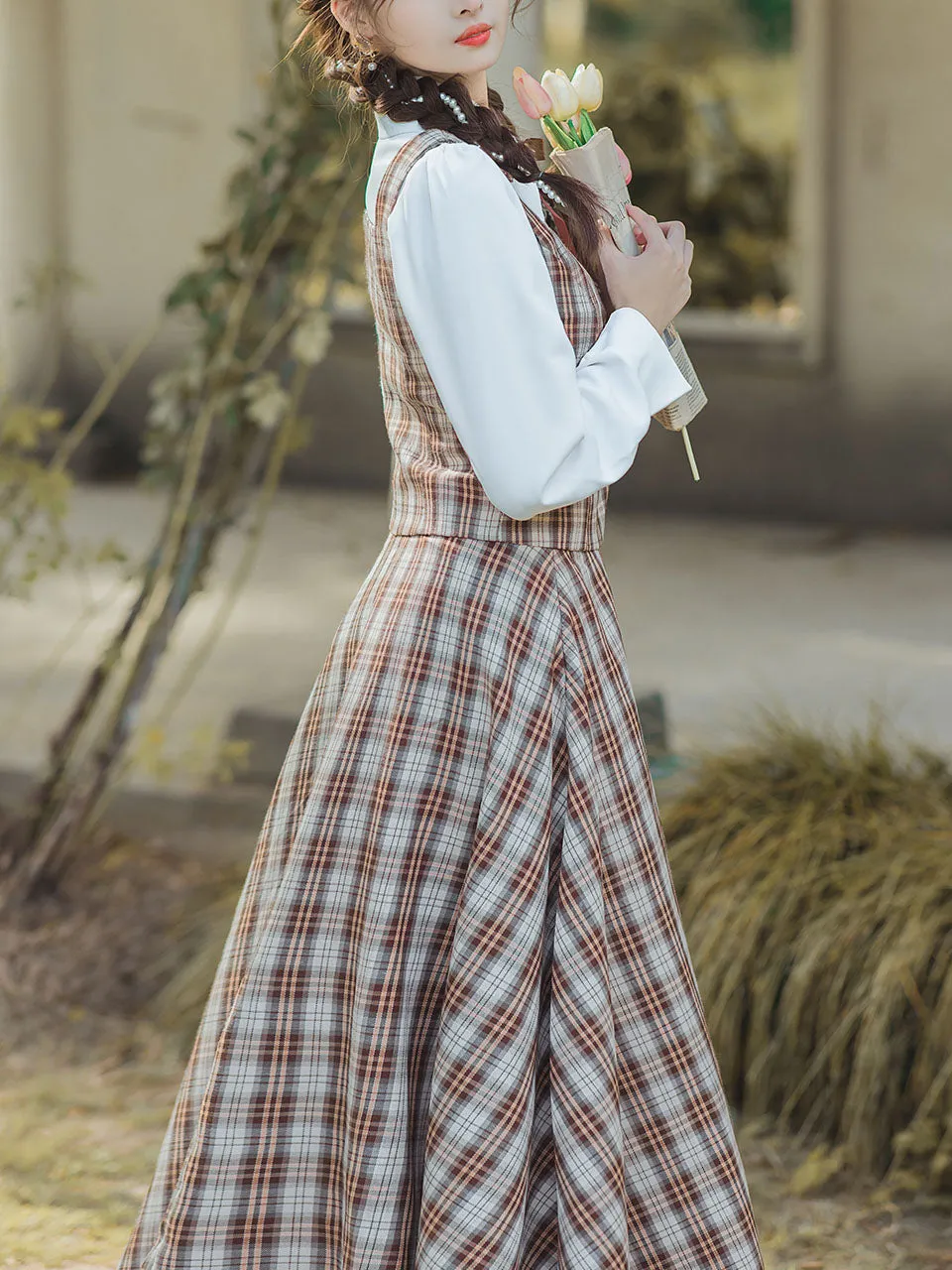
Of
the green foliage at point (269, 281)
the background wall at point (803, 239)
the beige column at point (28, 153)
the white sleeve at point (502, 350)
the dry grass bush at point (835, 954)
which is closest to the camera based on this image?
the white sleeve at point (502, 350)

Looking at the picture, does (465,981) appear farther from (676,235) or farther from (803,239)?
(803,239)

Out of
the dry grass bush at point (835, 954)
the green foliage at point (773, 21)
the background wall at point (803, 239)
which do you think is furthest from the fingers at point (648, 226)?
the green foliage at point (773, 21)

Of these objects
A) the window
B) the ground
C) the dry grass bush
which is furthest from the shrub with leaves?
the window

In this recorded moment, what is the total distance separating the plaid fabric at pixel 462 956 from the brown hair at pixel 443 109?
4 centimetres

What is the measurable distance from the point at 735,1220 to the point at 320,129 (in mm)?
2194

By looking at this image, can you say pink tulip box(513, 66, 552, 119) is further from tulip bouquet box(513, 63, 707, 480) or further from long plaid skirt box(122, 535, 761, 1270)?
long plaid skirt box(122, 535, 761, 1270)

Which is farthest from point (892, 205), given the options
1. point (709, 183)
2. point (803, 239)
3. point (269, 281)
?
point (269, 281)

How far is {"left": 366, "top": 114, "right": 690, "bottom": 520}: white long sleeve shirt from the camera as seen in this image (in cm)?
149

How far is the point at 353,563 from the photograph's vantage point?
21.7 ft

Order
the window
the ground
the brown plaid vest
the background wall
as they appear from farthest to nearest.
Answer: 1. the window
2. the background wall
3. the ground
4. the brown plaid vest

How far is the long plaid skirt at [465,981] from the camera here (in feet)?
5.30

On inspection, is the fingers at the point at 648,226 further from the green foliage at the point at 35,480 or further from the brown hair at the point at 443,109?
the green foliage at the point at 35,480

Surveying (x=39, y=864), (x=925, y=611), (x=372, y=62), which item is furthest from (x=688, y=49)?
(x=372, y=62)

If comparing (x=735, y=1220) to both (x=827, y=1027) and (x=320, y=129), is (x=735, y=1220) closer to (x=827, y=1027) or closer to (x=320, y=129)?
(x=827, y=1027)
